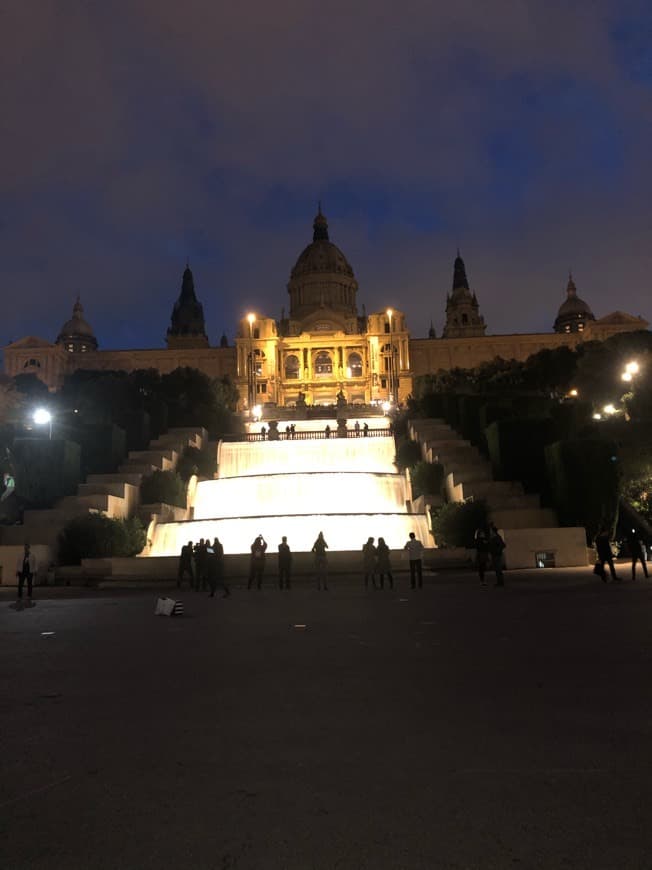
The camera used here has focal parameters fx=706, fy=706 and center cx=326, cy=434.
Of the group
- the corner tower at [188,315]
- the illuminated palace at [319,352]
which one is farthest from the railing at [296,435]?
the corner tower at [188,315]

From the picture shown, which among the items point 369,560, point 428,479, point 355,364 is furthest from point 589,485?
point 355,364

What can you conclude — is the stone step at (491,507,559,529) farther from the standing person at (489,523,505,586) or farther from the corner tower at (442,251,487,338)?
the corner tower at (442,251,487,338)

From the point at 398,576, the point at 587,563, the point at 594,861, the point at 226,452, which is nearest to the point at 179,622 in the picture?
the point at 594,861

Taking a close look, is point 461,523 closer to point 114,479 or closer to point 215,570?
point 215,570

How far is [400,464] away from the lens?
39.2 m

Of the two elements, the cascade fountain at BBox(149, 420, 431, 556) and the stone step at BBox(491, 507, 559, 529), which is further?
the cascade fountain at BBox(149, 420, 431, 556)

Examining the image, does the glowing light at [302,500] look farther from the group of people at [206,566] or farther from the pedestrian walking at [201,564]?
the pedestrian walking at [201,564]

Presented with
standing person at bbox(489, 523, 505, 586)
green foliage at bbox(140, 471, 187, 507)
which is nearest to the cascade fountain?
green foliage at bbox(140, 471, 187, 507)

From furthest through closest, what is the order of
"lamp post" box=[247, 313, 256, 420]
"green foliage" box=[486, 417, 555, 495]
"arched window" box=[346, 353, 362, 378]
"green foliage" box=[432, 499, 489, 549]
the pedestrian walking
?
"arched window" box=[346, 353, 362, 378]
"lamp post" box=[247, 313, 256, 420]
"green foliage" box=[486, 417, 555, 495]
"green foliage" box=[432, 499, 489, 549]
the pedestrian walking

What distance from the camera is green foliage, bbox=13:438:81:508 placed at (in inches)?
1121

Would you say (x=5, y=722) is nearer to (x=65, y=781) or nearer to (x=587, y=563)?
(x=65, y=781)

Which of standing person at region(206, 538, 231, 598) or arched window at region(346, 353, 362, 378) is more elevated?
arched window at region(346, 353, 362, 378)

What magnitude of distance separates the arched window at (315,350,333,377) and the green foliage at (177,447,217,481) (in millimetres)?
73306

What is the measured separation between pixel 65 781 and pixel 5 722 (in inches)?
62.2
